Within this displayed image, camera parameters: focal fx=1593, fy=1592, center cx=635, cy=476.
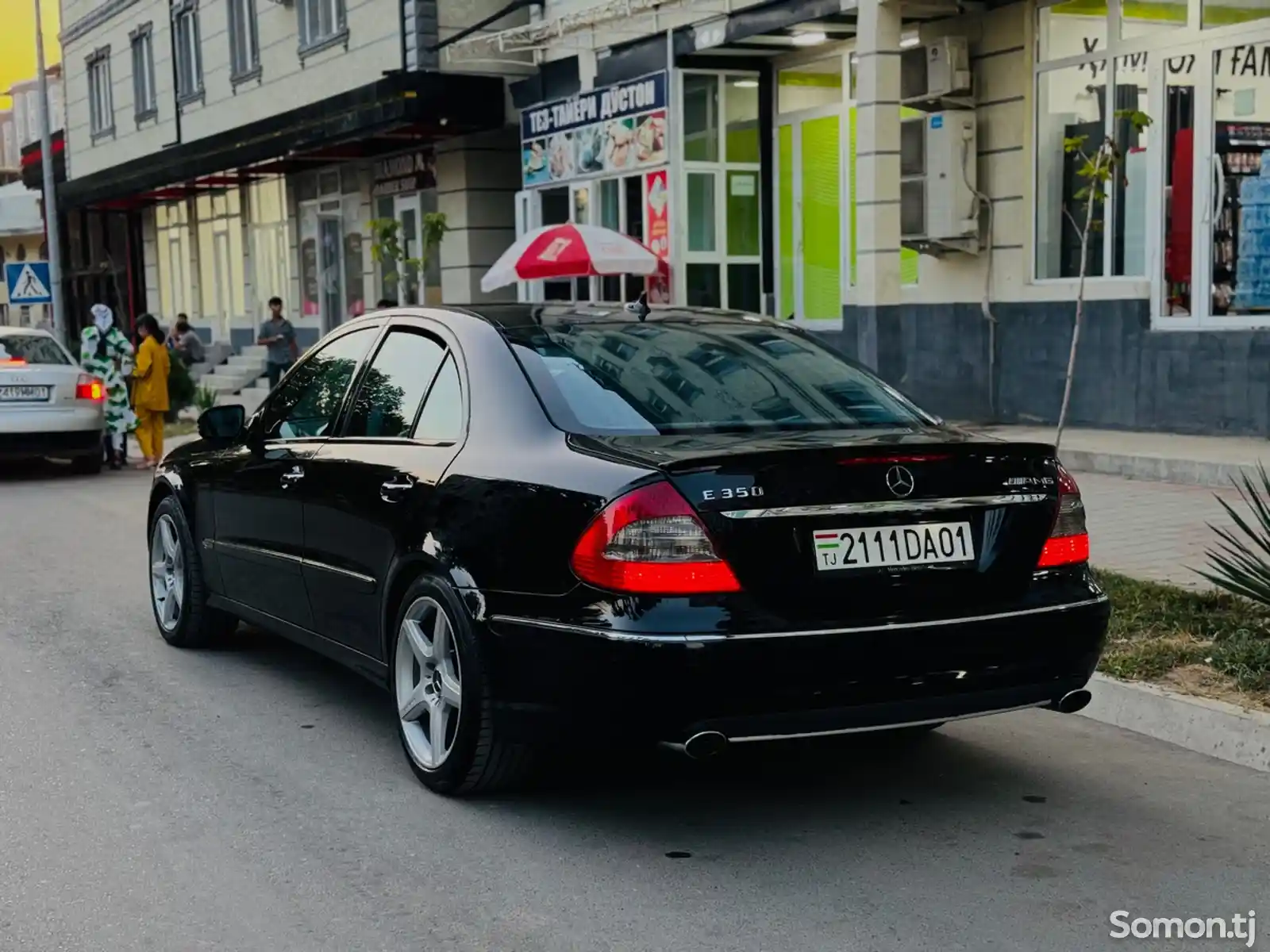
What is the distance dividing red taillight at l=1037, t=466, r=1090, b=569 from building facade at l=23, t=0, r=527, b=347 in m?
15.9

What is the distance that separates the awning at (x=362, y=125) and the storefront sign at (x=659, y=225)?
3.74 metres

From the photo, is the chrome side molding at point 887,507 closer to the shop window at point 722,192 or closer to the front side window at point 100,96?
the shop window at point 722,192

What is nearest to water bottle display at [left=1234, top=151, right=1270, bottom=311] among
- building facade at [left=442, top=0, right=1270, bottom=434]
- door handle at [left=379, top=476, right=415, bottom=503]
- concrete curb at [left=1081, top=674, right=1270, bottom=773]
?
building facade at [left=442, top=0, right=1270, bottom=434]

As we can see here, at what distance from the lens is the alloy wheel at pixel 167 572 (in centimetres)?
763

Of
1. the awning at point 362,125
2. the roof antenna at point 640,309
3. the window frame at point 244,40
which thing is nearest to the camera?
the roof antenna at point 640,309

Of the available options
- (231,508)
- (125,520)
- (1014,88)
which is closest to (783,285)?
(1014,88)

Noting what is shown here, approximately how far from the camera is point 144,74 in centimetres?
3403

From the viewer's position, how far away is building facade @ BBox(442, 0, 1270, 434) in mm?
13047

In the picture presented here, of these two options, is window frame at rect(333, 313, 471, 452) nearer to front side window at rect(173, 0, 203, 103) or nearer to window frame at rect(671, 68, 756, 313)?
window frame at rect(671, 68, 756, 313)

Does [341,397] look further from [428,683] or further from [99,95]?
[99,95]

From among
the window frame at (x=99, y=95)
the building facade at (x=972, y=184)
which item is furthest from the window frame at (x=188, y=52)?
the building facade at (x=972, y=184)

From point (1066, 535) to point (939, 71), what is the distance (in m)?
10.7

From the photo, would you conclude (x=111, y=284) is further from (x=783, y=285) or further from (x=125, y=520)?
(x=125, y=520)

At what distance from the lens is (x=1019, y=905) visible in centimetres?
416
